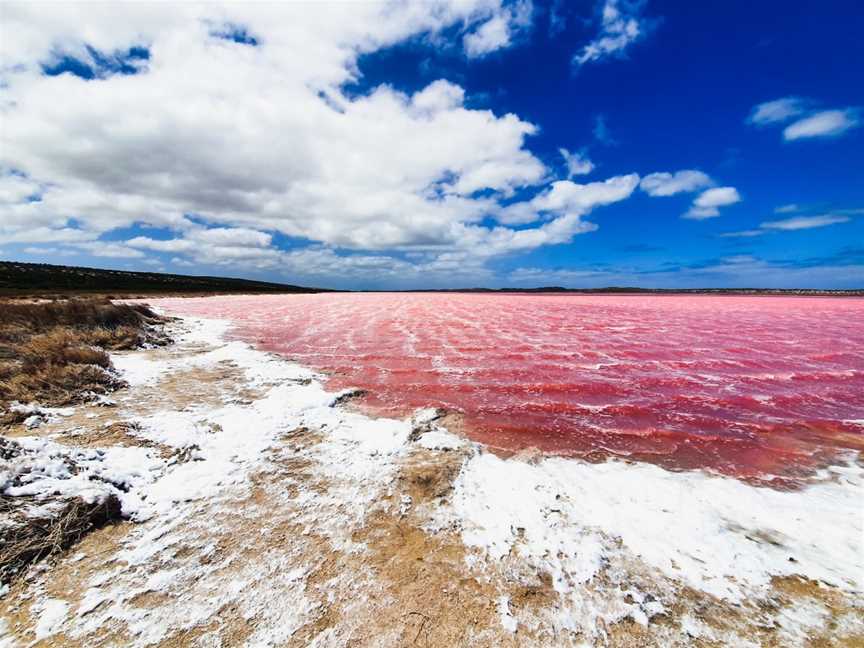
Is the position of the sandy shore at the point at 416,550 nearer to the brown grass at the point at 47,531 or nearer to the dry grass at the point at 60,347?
the brown grass at the point at 47,531

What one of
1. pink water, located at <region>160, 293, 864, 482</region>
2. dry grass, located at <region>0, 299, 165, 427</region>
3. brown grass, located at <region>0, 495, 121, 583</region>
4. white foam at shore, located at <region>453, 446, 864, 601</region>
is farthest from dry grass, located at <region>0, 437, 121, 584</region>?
pink water, located at <region>160, 293, 864, 482</region>

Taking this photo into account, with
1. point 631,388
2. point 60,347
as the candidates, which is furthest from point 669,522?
point 60,347

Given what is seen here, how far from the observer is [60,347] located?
35.2 feet

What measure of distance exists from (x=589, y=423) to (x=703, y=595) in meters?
4.21

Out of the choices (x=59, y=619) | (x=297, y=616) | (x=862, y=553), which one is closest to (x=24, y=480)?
(x=59, y=619)

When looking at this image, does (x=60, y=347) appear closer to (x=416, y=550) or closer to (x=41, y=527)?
(x=41, y=527)

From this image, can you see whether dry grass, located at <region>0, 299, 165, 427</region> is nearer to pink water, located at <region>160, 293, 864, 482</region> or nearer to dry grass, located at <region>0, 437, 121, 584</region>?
dry grass, located at <region>0, 437, 121, 584</region>

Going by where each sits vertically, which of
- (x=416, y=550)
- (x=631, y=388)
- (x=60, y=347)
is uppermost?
(x=60, y=347)

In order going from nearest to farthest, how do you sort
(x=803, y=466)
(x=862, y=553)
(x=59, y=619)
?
(x=59, y=619)
(x=862, y=553)
(x=803, y=466)

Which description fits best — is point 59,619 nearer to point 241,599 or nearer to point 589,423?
point 241,599

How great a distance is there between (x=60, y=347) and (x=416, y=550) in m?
12.4

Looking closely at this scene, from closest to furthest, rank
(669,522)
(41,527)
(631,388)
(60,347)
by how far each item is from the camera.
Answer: (41,527), (669,522), (631,388), (60,347)

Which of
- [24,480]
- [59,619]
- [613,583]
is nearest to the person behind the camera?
[59,619]

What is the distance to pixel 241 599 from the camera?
11.1ft
